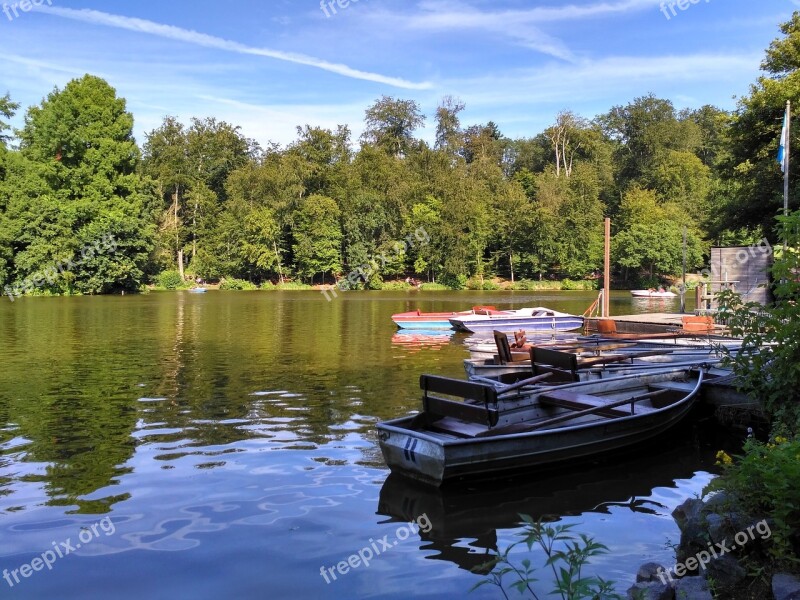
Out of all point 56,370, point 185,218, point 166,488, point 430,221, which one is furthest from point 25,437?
point 185,218

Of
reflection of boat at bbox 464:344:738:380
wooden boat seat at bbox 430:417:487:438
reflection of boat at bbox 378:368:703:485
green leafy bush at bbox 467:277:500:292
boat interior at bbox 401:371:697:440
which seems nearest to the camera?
reflection of boat at bbox 378:368:703:485

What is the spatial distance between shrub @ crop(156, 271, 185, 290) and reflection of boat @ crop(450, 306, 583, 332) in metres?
48.0

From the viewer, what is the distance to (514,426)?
10.2 meters

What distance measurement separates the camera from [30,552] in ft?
22.6

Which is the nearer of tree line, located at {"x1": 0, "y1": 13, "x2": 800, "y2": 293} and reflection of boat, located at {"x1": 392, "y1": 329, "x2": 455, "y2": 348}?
reflection of boat, located at {"x1": 392, "y1": 329, "x2": 455, "y2": 348}

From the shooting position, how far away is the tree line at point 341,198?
58844mm

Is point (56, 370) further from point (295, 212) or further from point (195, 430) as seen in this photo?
point (295, 212)

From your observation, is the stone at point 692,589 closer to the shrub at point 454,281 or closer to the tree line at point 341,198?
the tree line at point 341,198

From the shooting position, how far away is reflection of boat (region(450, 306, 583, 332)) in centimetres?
3042

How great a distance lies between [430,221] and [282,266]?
57.9 feet

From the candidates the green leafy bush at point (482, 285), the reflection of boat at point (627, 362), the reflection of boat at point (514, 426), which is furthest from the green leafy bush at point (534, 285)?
the reflection of boat at point (514, 426)

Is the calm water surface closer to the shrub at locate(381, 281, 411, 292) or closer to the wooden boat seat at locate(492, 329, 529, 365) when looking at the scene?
the wooden boat seat at locate(492, 329, 529, 365)

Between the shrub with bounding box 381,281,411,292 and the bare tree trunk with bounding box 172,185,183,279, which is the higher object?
the bare tree trunk with bounding box 172,185,183,279

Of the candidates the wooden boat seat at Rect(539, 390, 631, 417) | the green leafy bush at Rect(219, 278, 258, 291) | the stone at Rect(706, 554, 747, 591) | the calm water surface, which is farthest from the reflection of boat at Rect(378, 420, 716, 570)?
the green leafy bush at Rect(219, 278, 258, 291)
